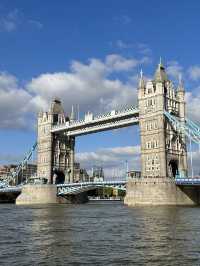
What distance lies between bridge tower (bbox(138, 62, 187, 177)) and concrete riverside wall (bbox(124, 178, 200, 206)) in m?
5.37

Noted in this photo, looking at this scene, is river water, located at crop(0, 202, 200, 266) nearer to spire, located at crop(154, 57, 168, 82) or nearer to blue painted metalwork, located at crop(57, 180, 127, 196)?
blue painted metalwork, located at crop(57, 180, 127, 196)

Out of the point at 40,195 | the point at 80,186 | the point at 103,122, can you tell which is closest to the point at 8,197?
the point at 40,195

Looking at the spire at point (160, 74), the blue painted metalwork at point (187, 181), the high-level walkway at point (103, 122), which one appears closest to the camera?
the blue painted metalwork at point (187, 181)

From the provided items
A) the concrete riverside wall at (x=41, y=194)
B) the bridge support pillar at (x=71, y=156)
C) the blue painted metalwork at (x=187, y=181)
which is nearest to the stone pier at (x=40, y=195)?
the concrete riverside wall at (x=41, y=194)

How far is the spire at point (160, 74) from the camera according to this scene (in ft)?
244

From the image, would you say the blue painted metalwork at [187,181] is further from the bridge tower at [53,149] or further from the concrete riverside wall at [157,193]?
the bridge tower at [53,149]

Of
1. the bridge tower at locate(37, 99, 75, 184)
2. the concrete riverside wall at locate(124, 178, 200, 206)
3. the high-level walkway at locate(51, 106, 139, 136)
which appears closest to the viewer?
the concrete riverside wall at locate(124, 178, 200, 206)

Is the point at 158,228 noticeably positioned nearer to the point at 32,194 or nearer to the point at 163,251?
the point at 163,251

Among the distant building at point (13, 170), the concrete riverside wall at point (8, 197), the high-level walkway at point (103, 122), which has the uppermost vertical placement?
the high-level walkway at point (103, 122)

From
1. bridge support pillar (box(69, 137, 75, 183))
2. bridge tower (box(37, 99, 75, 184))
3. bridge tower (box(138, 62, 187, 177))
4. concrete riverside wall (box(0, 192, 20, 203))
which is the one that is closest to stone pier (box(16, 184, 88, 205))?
bridge tower (box(37, 99, 75, 184))

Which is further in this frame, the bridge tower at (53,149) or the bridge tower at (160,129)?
the bridge tower at (53,149)

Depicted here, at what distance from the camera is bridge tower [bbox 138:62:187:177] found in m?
72.2

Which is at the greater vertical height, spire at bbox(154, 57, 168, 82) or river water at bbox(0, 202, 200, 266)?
spire at bbox(154, 57, 168, 82)

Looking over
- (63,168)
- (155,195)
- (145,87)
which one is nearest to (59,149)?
(63,168)
